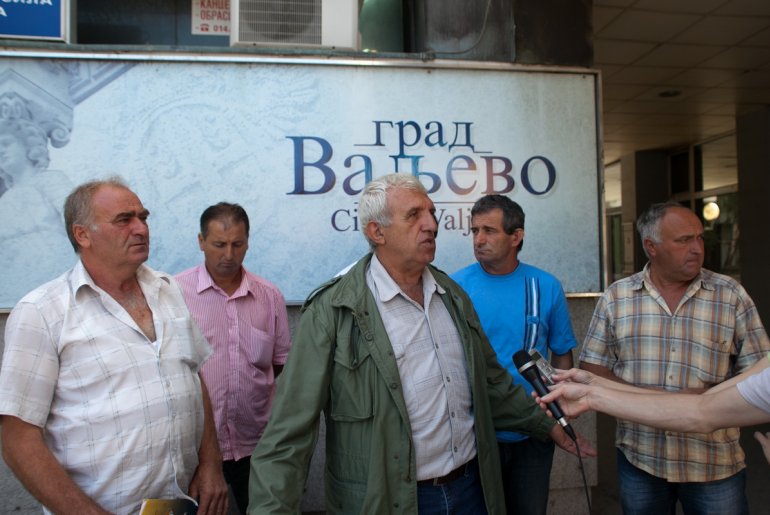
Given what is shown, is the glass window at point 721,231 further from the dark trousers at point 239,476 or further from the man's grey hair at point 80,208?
the man's grey hair at point 80,208

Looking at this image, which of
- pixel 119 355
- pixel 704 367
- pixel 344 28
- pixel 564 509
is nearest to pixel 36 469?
pixel 119 355

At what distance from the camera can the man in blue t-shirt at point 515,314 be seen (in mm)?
2832

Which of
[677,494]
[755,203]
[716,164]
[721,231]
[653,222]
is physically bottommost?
[677,494]

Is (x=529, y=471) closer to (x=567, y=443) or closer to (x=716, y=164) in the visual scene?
(x=567, y=443)

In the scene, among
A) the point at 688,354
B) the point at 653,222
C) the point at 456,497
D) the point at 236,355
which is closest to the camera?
the point at 456,497

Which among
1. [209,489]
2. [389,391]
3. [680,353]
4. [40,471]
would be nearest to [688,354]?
[680,353]

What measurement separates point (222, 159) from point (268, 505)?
7.80ft

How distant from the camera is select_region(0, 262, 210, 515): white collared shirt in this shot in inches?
74.2

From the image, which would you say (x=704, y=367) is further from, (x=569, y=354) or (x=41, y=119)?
(x=41, y=119)

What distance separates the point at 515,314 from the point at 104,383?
71.0 inches

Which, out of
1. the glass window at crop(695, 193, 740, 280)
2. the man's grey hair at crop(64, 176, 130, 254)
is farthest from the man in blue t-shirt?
the glass window at crop(695, 193, 740, 280)

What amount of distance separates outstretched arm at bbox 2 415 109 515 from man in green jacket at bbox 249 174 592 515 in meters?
0.54

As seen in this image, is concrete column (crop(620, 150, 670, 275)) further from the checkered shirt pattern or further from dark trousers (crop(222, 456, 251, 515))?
dark trousers (crop(222, 456, 251, 515))

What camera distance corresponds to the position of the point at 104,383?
6.46ft
